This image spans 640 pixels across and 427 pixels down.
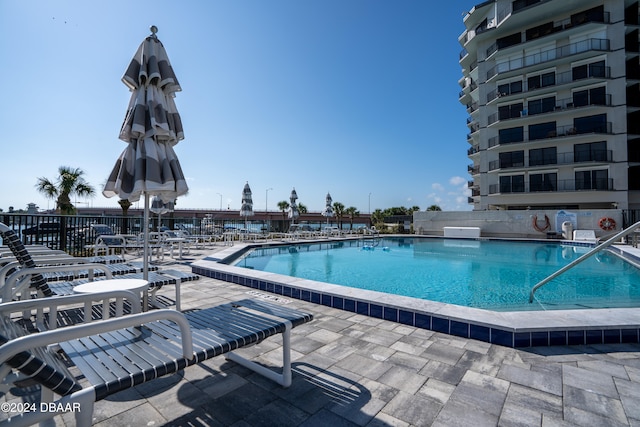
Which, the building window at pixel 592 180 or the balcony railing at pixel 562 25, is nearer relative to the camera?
the balcony railing at pixel 562 25

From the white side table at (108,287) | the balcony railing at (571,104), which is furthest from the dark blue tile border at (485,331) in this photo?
the balcony railing at (571,104)

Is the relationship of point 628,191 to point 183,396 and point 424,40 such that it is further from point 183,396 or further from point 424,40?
point 183,396

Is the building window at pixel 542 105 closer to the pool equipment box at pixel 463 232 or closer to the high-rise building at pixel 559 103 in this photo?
the high-rise building at pixel 559 103

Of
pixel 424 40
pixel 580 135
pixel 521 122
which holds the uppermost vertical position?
pixel 424 40

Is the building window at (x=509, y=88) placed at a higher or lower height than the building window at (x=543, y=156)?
higher

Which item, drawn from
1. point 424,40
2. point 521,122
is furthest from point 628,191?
point 424,40

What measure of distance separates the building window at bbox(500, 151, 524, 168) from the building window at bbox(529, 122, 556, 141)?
4.86 feet

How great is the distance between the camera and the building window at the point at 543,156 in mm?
23219

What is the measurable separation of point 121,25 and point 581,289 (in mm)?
12029

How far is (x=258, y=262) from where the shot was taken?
34.9 ft

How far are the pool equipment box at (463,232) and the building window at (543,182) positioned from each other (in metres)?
8.15

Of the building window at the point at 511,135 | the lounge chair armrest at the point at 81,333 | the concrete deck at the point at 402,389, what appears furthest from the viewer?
the building window at the point at 511,135

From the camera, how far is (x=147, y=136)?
3.38 meters

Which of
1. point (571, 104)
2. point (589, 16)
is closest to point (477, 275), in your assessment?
point (571, 104)
